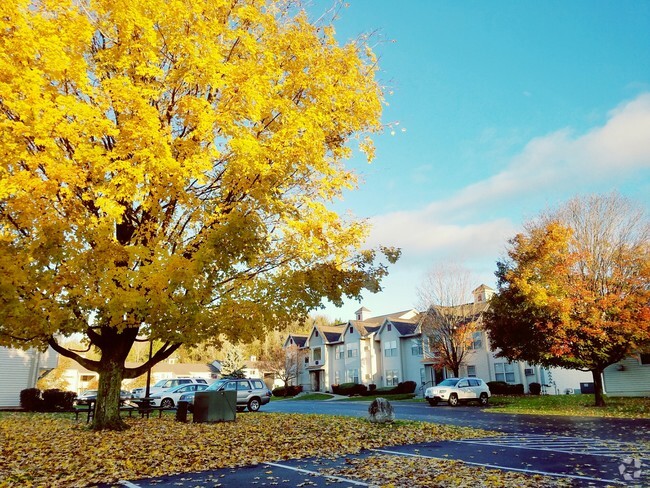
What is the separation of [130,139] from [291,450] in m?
7.80

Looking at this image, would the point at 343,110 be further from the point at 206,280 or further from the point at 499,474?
the point at 499,474

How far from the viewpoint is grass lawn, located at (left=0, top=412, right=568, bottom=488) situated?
7.95 m

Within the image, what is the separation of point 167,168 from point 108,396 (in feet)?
25.6

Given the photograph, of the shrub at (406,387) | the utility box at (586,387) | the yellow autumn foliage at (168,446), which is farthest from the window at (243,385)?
the utility box at (586,387)

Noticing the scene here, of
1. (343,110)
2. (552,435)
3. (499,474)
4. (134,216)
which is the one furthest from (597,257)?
(134,216)

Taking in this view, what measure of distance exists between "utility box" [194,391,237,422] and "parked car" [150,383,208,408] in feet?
35.2

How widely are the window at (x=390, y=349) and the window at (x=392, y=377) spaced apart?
164cm

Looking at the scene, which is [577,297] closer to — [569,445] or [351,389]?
[569,445]

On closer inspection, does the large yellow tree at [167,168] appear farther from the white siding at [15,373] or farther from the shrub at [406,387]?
the shrub at [406,387]

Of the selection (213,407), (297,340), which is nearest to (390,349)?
(297,340)

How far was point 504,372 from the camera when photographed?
4166cm

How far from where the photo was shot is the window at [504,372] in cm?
4112

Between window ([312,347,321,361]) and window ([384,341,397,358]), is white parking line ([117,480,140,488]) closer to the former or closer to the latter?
window ([384,341,397,358])

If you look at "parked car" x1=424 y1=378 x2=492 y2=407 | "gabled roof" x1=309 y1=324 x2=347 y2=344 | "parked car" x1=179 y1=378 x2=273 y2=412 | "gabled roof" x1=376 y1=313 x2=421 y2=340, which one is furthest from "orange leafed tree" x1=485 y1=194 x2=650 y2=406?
"gabled roof" x1=309 y1=324 x2=347 y2=344
